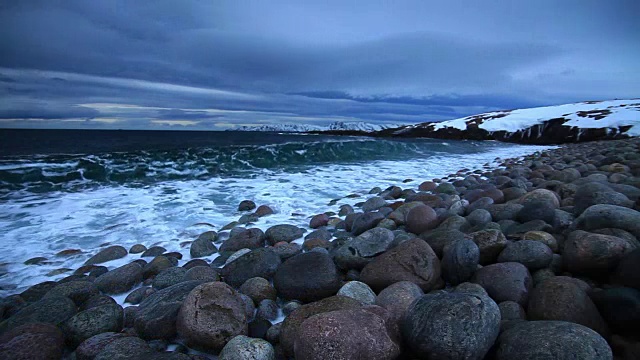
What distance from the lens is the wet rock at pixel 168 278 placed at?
10.4 ft

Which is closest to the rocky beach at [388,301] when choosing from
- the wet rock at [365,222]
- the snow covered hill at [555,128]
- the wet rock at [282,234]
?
the wet rock at [282,234]

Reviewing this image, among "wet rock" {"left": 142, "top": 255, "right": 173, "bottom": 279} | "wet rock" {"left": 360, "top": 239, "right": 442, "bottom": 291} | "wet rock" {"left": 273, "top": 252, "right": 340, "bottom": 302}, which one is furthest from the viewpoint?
"wet rock" {"left": 142, "top": 255, "right": 173, "bottom": 279}

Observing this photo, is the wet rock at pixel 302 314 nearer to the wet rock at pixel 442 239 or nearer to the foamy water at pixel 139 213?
the wet rock at pixel 442 239

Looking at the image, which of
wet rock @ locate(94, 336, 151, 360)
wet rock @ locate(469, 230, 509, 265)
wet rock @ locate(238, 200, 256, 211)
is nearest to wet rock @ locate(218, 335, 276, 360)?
wet rock @ locate(94, 336, 151, 360)

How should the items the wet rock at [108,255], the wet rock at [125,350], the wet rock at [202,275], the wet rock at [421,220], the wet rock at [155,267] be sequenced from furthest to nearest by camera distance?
the wet rock at [421,220] → the wet rock at [108,255] → the wet rock at [155,267] → the wet rock at [202,275] → the wet rock at [125,350]

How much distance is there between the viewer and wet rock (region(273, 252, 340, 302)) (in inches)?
107

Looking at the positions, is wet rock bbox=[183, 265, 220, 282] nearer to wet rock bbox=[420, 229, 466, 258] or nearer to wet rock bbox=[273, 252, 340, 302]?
wet rock bbox=[273, 252, 340, 302]

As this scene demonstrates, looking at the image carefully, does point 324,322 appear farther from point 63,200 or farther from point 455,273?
point 63,200

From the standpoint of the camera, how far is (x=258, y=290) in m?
2.77

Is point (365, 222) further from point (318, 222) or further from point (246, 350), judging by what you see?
point (246, 350)

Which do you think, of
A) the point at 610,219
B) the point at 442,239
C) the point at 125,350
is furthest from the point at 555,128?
the point at 125,350

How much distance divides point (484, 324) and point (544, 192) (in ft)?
10.8

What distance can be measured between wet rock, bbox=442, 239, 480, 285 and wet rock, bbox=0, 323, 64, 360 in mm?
3071

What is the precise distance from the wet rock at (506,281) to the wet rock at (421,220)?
1.70 metres
